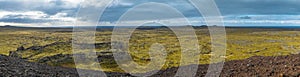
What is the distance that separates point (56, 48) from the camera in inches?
5728

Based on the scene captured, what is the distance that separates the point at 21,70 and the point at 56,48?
113 meters

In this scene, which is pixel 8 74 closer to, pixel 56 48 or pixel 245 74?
pixel 245 74

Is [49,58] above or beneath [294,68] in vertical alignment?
beneath

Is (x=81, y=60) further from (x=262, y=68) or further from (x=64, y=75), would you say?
(x=262, y=68)

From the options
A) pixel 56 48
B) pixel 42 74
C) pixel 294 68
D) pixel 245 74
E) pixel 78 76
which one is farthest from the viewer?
pixel 56 48

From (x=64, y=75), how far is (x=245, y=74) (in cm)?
1729

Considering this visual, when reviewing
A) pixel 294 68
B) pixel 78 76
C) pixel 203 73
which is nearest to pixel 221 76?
pixel 203 73

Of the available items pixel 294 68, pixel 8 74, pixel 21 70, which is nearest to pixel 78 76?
pixel 21 70

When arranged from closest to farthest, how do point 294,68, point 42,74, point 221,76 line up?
point 294,68
point 221,76
point 42,74

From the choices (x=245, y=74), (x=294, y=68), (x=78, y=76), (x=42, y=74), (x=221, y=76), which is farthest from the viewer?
(x=78, y=76)

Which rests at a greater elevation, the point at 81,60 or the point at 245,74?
the point at 245,74

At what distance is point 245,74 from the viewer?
96.6 feet

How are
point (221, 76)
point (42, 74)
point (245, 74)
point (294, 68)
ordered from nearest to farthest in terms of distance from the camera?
point (294, 68), point (245, 74), point (221, 76), point (42, 74)

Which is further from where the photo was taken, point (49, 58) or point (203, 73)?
point (49, 58)
